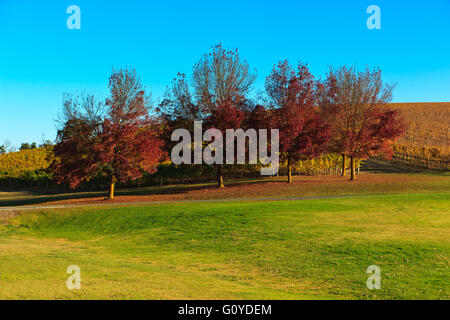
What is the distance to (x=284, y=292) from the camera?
31.5ft

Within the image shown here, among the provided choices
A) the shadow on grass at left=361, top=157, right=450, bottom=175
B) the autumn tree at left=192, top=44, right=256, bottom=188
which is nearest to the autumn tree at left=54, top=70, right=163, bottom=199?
the autumn tree at left=192, top=44, right=256, bottom=188

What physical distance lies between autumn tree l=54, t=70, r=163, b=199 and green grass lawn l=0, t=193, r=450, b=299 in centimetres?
578

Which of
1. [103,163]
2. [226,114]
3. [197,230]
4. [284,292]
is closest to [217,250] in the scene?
[197,230]

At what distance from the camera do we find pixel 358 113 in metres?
38.3

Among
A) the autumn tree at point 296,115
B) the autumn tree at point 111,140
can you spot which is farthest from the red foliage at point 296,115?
the autumn tree at point 111,140

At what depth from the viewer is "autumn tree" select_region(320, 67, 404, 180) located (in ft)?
125

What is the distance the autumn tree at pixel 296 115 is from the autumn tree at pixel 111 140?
10.6 m

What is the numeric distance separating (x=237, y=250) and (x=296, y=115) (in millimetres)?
21880

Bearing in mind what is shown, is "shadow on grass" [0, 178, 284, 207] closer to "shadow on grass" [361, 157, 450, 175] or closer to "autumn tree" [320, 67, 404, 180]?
"autumn tree" [320, 67, 404, 180]

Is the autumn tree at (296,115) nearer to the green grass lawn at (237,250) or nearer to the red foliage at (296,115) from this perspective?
the red foliage at (296,115)

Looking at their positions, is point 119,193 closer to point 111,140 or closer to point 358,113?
point 111,140

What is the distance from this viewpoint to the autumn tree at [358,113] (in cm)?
3806


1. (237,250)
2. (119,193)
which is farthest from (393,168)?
(237,250)
